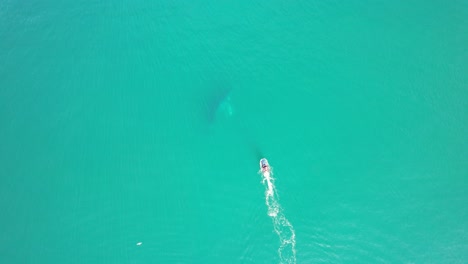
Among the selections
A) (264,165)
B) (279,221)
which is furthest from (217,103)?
(279,221)

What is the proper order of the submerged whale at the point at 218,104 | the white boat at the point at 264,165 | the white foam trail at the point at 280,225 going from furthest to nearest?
the submerged whale at the point at 218,104
the white boat at the point at 264,165
the white foam trail at the point at 280,225

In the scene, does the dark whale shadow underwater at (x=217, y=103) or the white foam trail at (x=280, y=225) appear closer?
the white foam trail at (x=280, y=225)

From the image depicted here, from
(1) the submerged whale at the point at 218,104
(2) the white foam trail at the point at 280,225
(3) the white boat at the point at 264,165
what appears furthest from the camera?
(1) the submerged whale at the point at 218,104

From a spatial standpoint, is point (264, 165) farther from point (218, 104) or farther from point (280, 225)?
point (218, 104)

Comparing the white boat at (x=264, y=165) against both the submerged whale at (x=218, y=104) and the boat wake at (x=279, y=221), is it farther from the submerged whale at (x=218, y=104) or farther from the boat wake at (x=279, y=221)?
the submerged whale at (x=218, y=104)

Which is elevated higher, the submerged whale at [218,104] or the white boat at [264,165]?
the submerged whale at [218,104]

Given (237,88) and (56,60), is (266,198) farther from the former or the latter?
(56,60)

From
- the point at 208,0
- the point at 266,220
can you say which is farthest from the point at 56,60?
the point at 266,220

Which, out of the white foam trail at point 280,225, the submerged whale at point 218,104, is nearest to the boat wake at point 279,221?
the white foam trail at point 280,225
